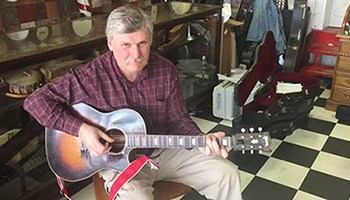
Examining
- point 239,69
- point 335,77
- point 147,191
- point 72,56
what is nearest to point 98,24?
point 72,56

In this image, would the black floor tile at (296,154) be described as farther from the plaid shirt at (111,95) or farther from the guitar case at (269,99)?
the plaid shirt at (111,95)

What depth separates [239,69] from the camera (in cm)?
340

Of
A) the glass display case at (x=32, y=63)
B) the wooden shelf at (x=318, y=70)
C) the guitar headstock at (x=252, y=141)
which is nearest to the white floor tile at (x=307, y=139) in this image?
the wooden shelf at (x=318, y=70)

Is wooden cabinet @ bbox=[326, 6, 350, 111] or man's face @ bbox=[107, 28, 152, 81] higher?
man's face @ bbox=[107, 28, 152, 81]

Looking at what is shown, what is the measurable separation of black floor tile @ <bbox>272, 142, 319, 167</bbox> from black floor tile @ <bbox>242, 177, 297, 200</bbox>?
32 cm

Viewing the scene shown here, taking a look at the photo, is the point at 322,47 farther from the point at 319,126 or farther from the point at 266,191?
the point at 266,191

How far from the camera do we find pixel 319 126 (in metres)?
2.94

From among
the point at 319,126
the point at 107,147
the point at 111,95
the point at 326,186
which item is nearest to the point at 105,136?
the point at 107,147

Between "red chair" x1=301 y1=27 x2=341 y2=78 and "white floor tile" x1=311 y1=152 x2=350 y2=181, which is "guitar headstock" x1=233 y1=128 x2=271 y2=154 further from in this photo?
"red chair" x1=301 y1=27 x2=341 y2=78

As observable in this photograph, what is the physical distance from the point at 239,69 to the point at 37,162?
1.99m

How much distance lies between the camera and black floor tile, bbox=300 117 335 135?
288cm

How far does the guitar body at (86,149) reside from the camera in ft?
4.95

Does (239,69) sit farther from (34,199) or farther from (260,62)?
(34,199)

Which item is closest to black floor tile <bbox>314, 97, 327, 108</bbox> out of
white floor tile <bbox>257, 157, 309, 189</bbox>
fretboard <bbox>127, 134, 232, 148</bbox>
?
white floor tile <bbox>257, 157, 309, 189</bbox>
